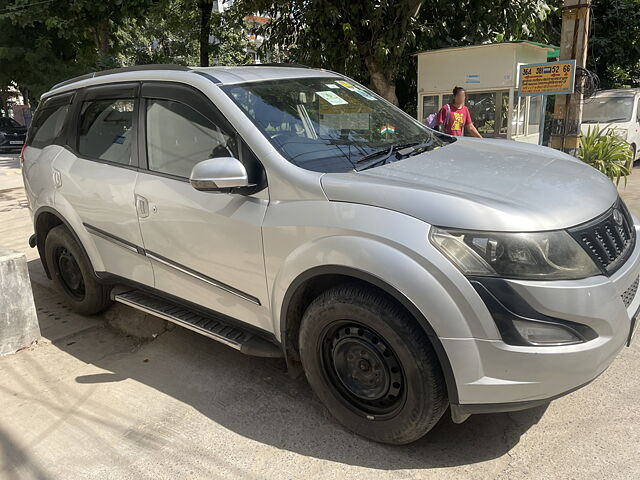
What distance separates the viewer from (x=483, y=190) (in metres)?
2.38

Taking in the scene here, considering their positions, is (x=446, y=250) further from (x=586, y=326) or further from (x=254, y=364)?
(x=254, y=364)

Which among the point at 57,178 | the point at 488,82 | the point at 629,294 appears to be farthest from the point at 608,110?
the point at 57,178

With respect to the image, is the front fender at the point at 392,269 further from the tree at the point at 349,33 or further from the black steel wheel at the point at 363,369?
the tree at the point at 349,33

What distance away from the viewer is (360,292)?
8.14ft

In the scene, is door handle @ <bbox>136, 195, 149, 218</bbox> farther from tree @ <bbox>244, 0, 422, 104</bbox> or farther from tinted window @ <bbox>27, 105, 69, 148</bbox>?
tree @ <bbox>244, 0, 422, 104</bbox>

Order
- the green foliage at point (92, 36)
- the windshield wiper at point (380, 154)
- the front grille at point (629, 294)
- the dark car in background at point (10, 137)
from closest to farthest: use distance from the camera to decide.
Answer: the front grille at point (629, 294), the windshield wiper at point (380, 154), the green foliage at point (92, 36), the dark car in background at point (10, 137)

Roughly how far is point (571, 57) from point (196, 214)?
594 cm

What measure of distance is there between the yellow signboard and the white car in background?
4942mm

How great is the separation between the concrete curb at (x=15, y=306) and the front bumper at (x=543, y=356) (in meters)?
3.17

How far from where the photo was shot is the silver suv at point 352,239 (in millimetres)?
2178

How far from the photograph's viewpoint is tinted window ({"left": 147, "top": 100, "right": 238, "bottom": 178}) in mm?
3051

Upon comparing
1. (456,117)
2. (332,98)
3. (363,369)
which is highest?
(332,98)

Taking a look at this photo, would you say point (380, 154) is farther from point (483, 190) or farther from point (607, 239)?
point (607, 239)

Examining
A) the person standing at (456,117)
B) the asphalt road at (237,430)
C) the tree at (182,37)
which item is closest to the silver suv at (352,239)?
the asphalt road at (237,430)
